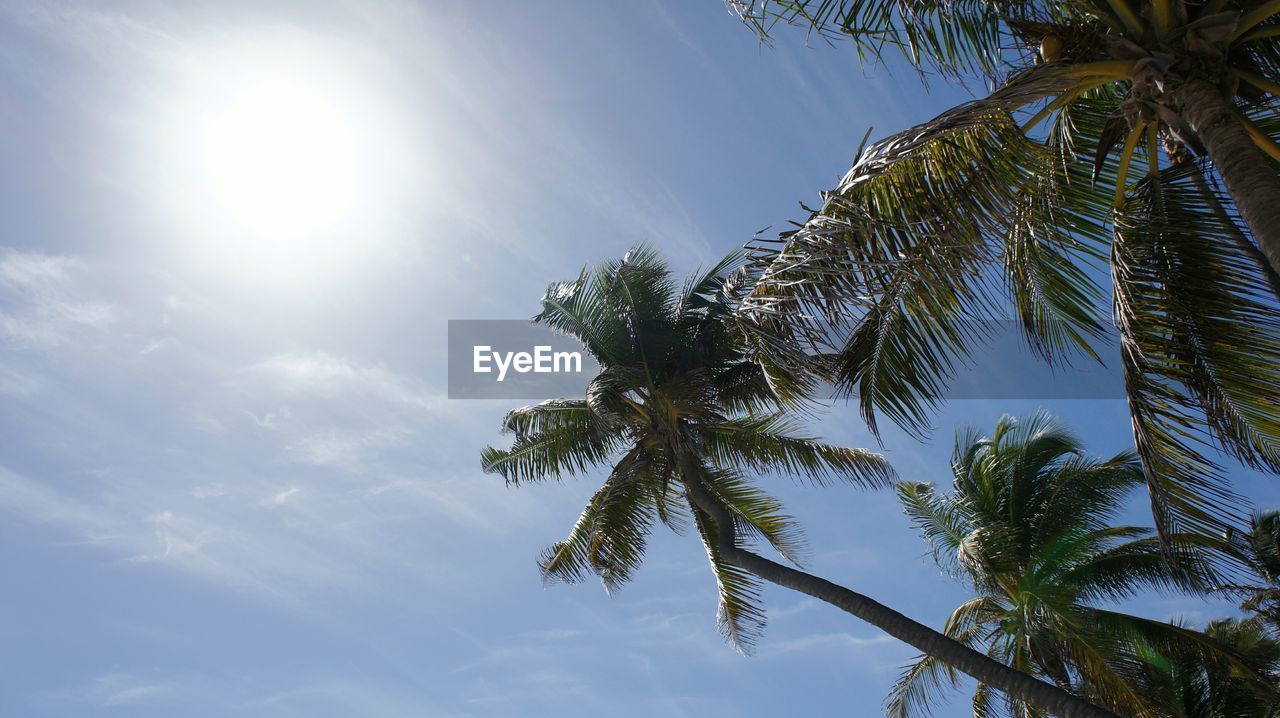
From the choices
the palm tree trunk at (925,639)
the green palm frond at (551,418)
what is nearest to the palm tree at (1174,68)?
the palm tree trunk at (925,639)

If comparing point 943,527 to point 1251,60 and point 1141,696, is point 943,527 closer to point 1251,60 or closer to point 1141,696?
point 1141,696

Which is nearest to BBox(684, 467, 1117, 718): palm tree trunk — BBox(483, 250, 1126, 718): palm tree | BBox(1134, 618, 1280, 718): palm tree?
BBox(483, 250, 1126, 718): palm tree

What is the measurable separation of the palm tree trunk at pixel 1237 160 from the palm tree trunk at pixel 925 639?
435 cm

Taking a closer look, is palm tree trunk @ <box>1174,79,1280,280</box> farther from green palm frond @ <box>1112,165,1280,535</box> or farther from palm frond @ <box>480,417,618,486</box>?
palm frond @ <box>480,417,618,486</box>

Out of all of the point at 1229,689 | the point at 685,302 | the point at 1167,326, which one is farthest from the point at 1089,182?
the point at 1229,689

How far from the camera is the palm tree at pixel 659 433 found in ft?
42.2

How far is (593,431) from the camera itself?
13742 millimetres

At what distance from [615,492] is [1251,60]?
9.81 m

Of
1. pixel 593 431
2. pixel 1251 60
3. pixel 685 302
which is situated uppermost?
pixel 685 302

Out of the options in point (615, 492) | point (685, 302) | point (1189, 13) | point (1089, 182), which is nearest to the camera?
point (1189, 13)

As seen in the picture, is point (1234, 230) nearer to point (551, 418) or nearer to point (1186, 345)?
point (1186, 345)

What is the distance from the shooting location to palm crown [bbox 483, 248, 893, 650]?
13016 mm

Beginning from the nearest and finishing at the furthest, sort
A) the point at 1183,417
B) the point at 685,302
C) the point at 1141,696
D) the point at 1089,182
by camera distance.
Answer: the point at 1183,417 < the point at 1089,182 < the point at 1141,696 < the point at 685,302

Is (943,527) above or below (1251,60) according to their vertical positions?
above
